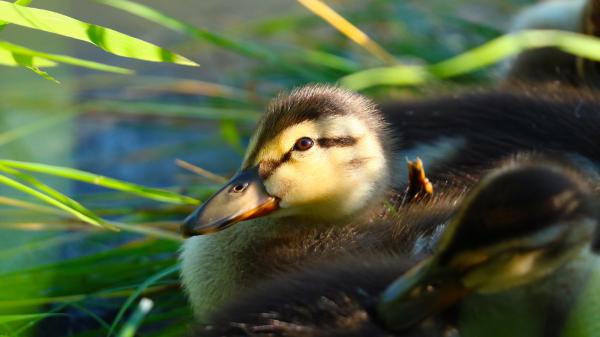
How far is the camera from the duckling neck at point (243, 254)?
160 cm

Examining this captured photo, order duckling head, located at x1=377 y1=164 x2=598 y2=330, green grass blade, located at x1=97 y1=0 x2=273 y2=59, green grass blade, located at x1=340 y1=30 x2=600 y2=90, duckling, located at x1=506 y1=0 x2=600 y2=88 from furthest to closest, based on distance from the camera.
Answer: duckling, located at x1=506 y1=0 x2=600 y2=88
green grass blade, located at x1=97 y1=0 x2=273 y2=59
green grass blade, located at x1=340 y1=30 x2=600 y2=90
duckling head, located at x1=377 y1=164 x2=598 y2=330

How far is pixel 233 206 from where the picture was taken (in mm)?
1606

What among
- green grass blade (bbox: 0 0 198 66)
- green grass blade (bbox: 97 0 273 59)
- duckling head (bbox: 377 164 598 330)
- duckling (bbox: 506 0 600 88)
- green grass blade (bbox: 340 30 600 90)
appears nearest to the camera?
duckling head (bbox: 377 164 598 330)

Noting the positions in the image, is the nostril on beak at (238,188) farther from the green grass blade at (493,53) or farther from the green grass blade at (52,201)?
the green grass blade at (493,53)

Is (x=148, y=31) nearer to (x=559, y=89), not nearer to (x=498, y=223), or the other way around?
(x=559, y=89)

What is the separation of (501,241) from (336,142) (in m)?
0.50

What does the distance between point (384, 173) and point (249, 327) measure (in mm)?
476

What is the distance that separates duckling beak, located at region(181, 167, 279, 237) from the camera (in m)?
1.58

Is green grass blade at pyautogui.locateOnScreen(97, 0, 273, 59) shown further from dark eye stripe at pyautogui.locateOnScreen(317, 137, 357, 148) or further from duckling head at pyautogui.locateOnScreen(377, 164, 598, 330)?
duckling head at pyautogui.locateOnScreen(377, 164, 598, 330)

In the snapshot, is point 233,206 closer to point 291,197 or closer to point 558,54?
point 291,197

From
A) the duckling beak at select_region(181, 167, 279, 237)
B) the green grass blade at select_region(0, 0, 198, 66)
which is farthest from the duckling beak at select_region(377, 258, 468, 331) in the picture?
the green grass blade at select_region(0, 0, 198, 66)

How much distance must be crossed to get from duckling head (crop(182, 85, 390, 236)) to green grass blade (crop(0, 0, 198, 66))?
0.16 metres

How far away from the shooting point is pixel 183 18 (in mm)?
A: 3678

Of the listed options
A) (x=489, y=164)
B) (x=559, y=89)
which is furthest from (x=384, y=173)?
(x=559, y=89)
